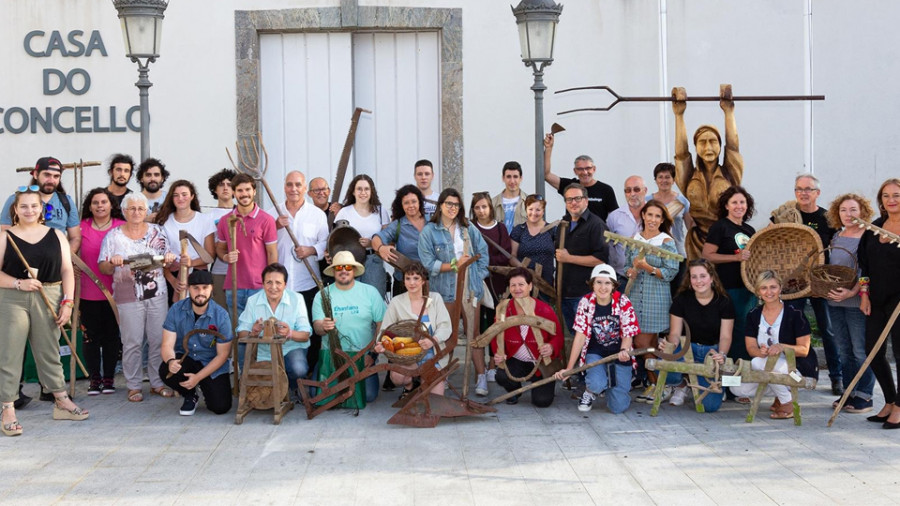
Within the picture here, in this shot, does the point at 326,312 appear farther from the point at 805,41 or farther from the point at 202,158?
the point at 805,41

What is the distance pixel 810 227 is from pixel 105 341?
494 cm

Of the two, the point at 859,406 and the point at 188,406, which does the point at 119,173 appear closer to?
the point at 188,406

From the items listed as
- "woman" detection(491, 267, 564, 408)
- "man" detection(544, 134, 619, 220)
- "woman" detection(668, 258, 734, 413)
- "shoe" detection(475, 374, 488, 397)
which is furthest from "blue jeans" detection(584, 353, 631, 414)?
"man" detection(544, 134, 619, 220)

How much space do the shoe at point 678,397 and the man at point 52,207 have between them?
13.7 feet

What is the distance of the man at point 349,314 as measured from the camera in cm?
734

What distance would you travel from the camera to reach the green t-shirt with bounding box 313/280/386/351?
7348mm

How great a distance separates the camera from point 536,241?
7.84 m

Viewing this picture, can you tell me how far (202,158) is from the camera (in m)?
10.5

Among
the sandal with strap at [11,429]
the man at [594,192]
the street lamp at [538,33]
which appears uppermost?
the street lamp at [538,33]

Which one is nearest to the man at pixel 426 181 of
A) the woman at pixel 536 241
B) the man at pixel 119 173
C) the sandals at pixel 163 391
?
the woman at pixel 536 241

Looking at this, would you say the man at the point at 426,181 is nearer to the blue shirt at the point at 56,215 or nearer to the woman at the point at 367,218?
the woman at the point at 367,218

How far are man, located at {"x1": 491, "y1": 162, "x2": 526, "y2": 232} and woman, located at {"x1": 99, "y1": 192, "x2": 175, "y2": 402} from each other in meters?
2.54

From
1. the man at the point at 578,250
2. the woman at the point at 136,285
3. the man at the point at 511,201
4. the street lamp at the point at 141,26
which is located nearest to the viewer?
the woman at the point at 136,285

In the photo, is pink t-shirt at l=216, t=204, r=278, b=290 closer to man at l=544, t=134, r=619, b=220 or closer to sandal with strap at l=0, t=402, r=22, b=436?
sandal with strap at l=0, t=402, r=22, b=436
